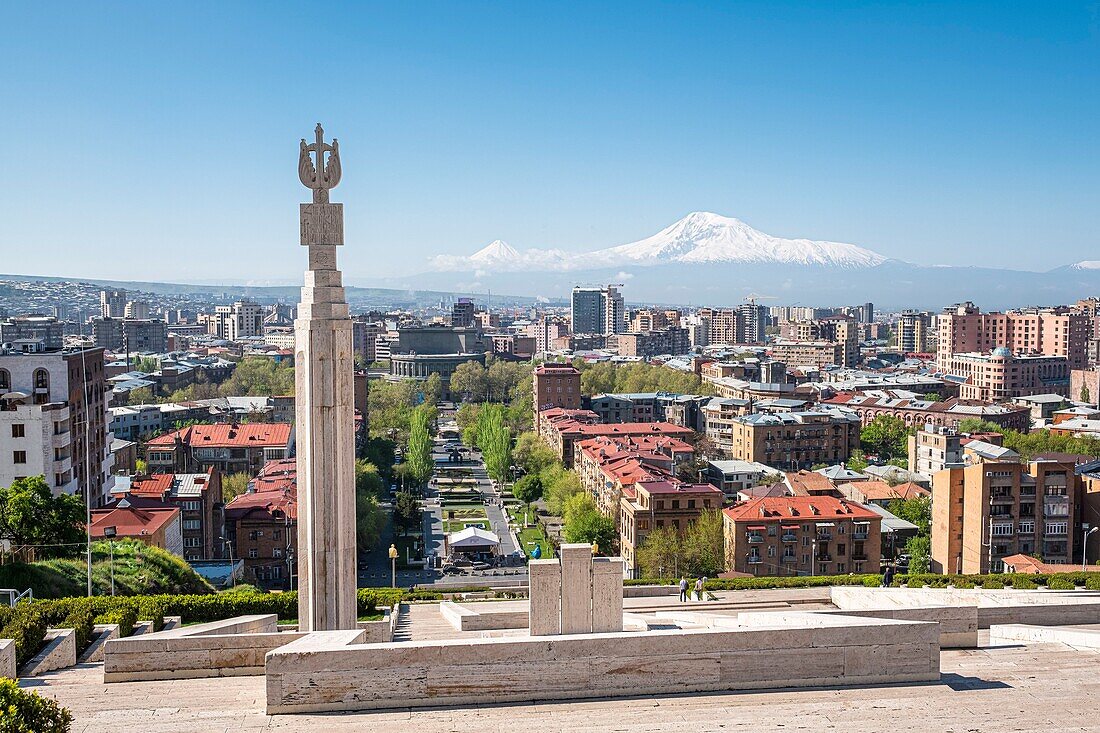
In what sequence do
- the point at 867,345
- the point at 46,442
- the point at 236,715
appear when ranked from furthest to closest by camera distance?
the point at 867,345 < the point at 46,442 < the point at 236,715

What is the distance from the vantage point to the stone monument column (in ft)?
36.9

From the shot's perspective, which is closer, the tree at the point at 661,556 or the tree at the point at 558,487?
the tree at the point at 661,556

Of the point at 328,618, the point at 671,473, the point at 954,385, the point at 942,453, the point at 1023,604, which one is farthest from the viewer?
the point at 954,385

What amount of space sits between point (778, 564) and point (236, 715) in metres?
29.7

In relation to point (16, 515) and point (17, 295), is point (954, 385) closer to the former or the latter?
point (16, 515)

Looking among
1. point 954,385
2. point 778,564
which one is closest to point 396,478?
point 778,564

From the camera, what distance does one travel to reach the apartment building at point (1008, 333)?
11088cm

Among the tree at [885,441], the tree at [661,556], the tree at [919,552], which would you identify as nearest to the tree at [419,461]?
the tree at [661,556]

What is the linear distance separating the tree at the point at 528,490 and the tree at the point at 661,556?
14.8 meters

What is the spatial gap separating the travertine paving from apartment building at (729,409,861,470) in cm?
5382

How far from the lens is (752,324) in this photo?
177375mm

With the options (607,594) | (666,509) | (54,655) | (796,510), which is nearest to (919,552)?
(796,510)

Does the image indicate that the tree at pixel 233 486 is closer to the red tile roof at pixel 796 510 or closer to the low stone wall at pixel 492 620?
the red tile roof at pixel 796 510

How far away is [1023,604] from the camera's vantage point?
1348cm
